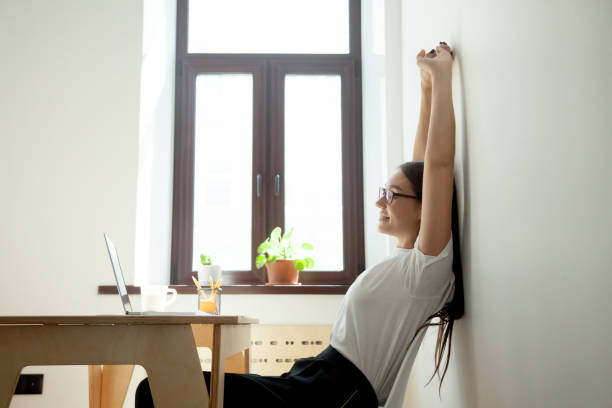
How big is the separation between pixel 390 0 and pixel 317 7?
0.69 metres

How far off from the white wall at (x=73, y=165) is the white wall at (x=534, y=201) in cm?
118

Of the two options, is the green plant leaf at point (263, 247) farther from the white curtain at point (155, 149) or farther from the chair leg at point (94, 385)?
the chair leg at point (94, 385)

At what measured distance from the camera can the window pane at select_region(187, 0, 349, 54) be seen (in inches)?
120

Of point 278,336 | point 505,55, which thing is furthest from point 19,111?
point 505,55

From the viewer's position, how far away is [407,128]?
227 cm

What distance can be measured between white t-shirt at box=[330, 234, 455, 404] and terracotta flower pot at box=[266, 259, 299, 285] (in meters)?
1.31

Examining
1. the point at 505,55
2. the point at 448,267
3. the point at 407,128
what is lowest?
the point at 448,267

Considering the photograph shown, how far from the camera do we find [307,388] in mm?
1193

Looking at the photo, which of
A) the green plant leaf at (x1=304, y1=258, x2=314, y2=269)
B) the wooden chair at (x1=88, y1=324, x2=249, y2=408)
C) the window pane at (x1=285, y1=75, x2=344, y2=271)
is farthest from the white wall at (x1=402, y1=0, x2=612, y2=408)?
the window pane at (x1=285, y1=75, x2=344, y2=271)

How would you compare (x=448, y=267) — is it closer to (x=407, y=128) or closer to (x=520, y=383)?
(x=520, y=383)

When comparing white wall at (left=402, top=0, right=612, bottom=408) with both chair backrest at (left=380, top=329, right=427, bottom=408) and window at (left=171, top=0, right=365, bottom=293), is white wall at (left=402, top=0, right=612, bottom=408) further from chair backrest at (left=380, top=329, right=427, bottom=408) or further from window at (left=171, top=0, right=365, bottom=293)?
window at (left=171, top=0, right=365, bottom=293)

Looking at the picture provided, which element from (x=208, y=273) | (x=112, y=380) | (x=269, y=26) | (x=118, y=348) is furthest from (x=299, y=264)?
(x=118, y=348)

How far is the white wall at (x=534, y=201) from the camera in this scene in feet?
2.20

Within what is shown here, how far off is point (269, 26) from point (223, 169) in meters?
0.86
